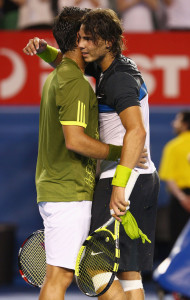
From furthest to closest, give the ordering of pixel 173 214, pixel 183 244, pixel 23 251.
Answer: pixel 173 214 → pixel 183 244 → pixel 23 251

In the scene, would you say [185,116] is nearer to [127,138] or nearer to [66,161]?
[66,161]

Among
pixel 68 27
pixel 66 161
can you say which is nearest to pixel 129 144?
pixel 66 161

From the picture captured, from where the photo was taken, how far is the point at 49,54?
4145 millimetres

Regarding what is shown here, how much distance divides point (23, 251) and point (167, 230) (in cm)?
378

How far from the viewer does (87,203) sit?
367cm

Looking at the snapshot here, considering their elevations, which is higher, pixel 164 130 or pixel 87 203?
pixel 87 203

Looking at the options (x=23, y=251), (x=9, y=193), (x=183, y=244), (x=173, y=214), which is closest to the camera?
(x=23, y=251)

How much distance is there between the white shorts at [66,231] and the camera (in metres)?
3.61

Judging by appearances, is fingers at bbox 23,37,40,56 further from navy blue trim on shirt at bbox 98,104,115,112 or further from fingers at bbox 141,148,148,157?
fingers at bbox 141,148,148,157

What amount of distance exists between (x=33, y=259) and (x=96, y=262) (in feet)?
1.59

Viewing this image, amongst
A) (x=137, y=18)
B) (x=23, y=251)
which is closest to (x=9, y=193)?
(x=137, y=18)

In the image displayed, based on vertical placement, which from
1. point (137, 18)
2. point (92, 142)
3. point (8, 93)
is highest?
point (92, 142)

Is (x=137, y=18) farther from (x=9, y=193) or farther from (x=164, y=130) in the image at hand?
(x=9, y=193)

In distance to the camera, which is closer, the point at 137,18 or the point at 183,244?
the point at 183,244
